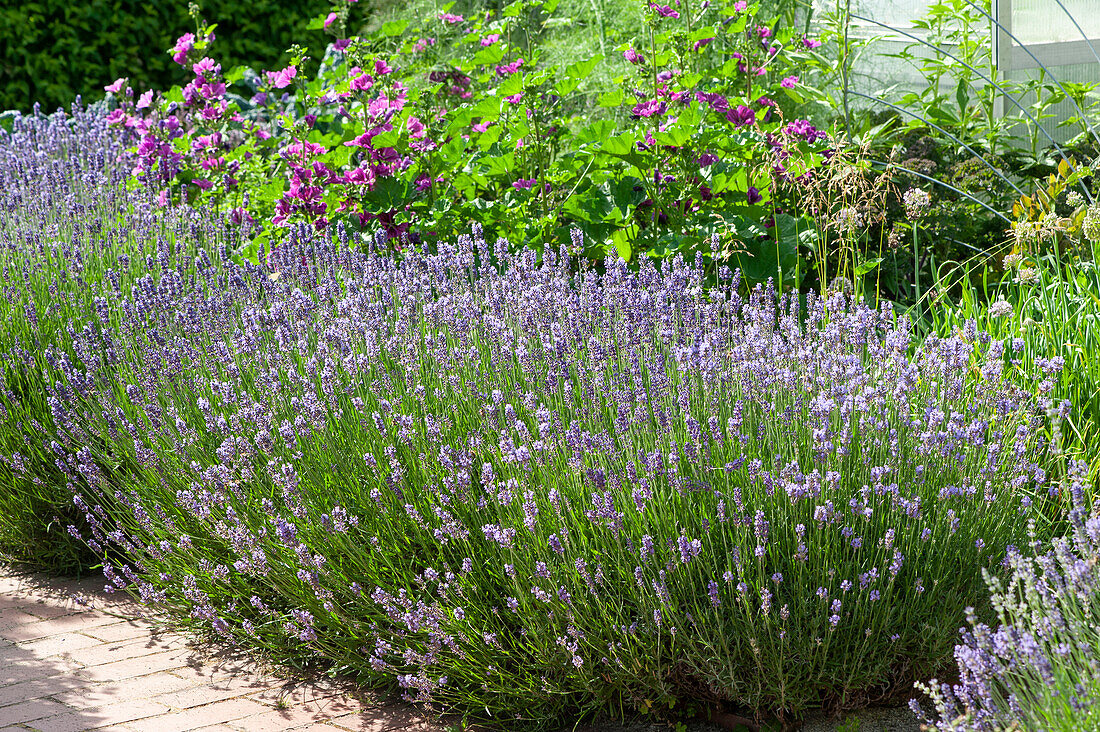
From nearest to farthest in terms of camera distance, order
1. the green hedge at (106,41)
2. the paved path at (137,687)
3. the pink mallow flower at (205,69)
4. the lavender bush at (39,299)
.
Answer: the paved path at (137,687) → the lavender bush at (39,299) → the pink mallow flower at (205,69) → the green hedge at (106,41)

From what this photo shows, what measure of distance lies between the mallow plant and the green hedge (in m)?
4.19

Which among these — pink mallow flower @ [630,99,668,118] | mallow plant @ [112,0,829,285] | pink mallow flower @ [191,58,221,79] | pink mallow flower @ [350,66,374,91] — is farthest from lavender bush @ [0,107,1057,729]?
pink mallow flower @ [191,58,221,79]

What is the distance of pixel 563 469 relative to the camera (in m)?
2.58

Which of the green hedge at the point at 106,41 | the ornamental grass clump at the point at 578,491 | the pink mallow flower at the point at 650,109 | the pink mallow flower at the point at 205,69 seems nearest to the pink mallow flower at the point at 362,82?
the pink mallow flower at the point at 205,69

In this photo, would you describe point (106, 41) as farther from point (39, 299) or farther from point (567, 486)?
point (567, 486)

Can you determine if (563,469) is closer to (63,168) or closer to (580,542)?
(580,542)

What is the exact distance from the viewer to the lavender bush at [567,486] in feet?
7.83

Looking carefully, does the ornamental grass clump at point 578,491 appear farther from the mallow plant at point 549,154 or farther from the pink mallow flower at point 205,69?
the pink mallow flower at point 205,69

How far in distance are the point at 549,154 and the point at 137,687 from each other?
2.97 meters

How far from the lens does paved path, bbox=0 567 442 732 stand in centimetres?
278

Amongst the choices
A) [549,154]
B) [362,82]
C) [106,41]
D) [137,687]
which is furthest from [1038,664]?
[106,41]

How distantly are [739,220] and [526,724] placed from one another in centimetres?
255

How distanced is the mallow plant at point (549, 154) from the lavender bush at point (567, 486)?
110 centimetres

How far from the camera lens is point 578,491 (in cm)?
251
